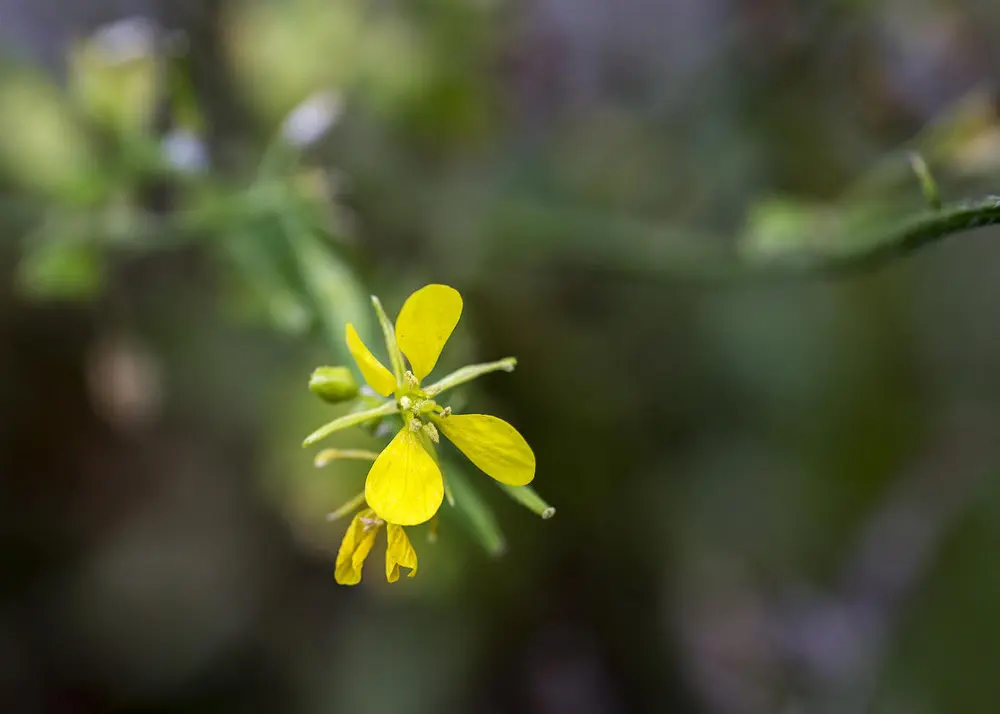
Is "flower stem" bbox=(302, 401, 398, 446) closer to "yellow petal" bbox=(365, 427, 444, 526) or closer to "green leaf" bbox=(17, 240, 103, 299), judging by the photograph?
"yellow petal" bbox=(365, 427, 444, 526)

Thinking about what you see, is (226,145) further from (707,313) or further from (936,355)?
(936,355)

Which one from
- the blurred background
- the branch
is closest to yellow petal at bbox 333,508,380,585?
the branch

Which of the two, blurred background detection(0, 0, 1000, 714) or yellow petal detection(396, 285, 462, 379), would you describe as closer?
yellow petal detection(396, 285, 462, 379)

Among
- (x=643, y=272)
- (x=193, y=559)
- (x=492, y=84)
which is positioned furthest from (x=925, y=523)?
(x=193, y=559)

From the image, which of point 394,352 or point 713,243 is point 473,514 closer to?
point 394,352

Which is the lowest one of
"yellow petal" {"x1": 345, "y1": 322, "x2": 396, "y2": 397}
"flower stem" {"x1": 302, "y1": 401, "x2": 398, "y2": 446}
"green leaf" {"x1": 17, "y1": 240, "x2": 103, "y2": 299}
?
"flower stem" {"x1": 302, "y1": 401, "x2": 398, "y2": 446}

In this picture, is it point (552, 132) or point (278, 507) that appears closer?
point (278, 507)
